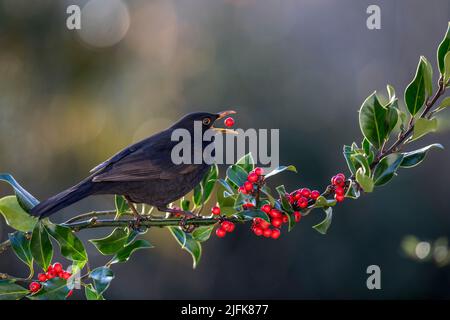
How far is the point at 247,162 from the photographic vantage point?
3023mm

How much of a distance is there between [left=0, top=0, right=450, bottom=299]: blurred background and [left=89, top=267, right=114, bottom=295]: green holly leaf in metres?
6.52

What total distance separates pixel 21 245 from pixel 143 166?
119cm

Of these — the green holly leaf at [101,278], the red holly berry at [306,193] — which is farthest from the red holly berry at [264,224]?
the green holly leaf at [101,278]

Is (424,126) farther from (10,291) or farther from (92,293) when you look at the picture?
(10,291)

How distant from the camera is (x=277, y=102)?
34.1ft

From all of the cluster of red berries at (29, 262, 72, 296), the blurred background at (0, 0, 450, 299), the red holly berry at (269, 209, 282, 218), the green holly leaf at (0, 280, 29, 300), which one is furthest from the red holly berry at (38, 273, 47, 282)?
the blurred background at (0, 0, 450, 299)

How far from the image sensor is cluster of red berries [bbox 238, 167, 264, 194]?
260cm

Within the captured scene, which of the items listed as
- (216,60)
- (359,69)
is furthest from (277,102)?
(359,69)

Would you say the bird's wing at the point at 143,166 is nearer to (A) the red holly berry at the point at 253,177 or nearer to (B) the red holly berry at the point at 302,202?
(A) the red holly berry at the point at 253,177

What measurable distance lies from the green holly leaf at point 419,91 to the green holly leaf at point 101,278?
1.46 m

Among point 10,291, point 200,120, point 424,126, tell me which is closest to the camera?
point 424,126

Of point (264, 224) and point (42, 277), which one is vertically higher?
point (264, 224)

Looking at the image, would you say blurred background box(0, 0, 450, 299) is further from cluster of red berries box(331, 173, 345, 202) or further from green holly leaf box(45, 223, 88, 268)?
cluster of red berries box(331, 173, 345, 202)

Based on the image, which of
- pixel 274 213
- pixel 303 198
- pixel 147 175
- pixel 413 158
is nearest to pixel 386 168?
pixel 413 158
